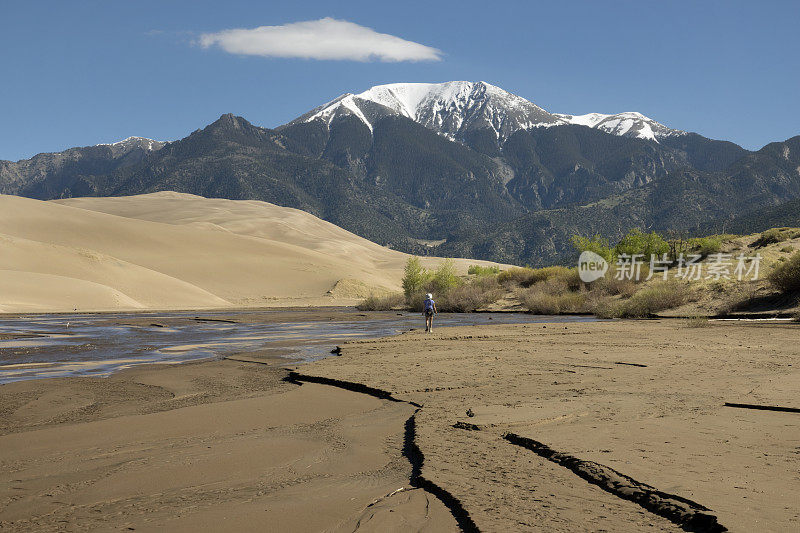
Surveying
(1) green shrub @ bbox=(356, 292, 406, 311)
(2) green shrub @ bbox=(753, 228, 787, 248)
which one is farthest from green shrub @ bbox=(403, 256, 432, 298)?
(2) green shrub @ bbox=(753, 228, 787, 248)

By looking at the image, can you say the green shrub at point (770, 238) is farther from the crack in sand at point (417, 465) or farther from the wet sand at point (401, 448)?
the crack in sand at point (417, 465)

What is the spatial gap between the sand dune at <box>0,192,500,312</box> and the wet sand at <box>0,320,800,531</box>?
154 feet

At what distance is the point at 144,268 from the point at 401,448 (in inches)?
3065

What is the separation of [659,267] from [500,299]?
13553 mm

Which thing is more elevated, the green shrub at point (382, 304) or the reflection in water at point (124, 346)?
the green shrub at point (382, 304)

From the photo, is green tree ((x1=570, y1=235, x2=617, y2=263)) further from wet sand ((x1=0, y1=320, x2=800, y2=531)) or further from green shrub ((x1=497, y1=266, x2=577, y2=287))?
wet sand ((x1=0, y1=320, x2=800, y2=531))

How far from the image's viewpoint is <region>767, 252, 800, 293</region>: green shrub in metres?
33.8

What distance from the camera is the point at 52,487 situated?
6742mm

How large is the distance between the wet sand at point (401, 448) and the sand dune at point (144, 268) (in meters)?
46.8

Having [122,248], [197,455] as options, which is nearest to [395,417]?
[197,455]

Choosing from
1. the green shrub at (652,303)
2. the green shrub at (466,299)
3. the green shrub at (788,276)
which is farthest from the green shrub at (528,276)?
the green shrub at (788,276)
